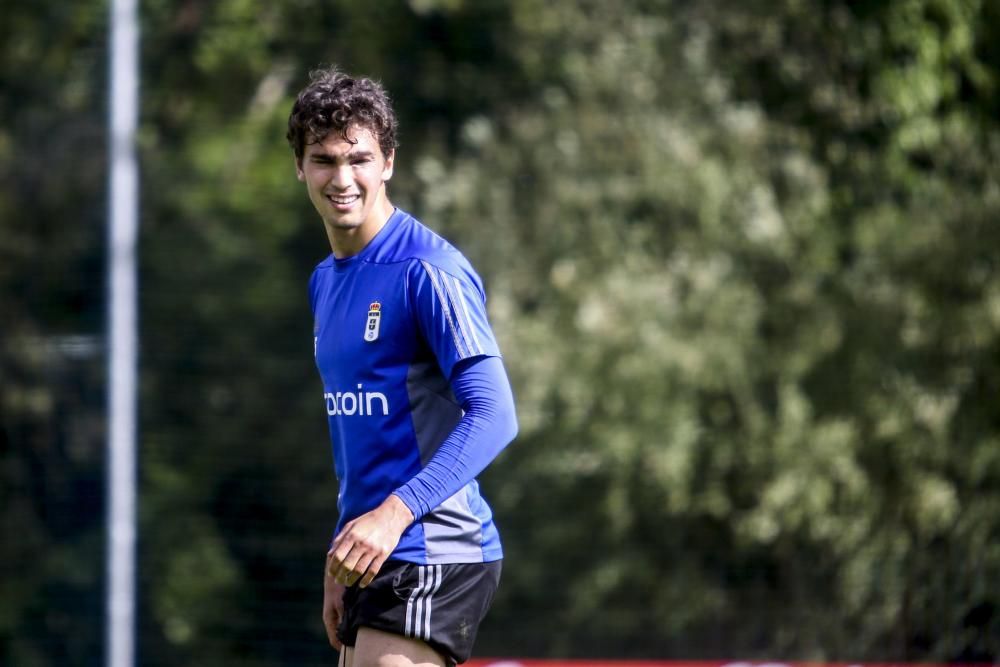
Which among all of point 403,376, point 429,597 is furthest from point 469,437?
point 429,597

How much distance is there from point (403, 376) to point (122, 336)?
12.2 feet

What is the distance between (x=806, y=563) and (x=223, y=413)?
9.12 ft

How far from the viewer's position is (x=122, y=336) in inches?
231

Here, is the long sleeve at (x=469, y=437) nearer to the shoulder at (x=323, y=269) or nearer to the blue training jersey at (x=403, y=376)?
the blue training jersey at (x=403, y=376)

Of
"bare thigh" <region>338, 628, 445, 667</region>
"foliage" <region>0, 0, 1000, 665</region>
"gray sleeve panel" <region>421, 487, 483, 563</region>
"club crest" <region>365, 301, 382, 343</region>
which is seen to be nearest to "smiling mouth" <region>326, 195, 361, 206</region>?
"club crest" <region>365, 301, 382, 343</region>

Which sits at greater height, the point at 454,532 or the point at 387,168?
the point at 387,168

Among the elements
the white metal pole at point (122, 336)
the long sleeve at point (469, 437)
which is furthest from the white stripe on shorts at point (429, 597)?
the white metal pole at point (122, 336)

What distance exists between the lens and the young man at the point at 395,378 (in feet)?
7.93

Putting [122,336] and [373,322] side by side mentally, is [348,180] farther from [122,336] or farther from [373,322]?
[122,336]

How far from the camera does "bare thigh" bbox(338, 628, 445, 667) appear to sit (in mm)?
2441

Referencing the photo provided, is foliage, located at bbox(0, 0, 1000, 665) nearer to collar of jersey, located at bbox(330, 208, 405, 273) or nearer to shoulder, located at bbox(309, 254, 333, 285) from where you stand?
shoulder, located at bbox(309, 254, 333, 285)

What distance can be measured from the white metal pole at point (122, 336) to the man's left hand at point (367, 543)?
3.85 meters

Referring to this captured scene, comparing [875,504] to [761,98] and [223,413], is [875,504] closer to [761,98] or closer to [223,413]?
[761,98]

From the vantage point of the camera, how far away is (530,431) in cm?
605
